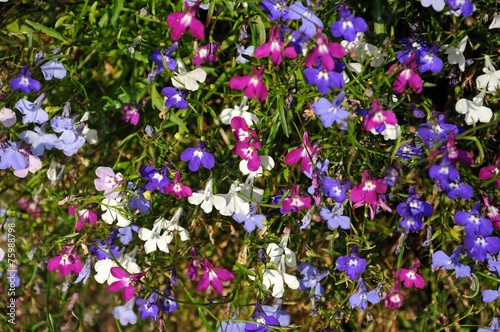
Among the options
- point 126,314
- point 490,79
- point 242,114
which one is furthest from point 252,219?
point 490,79

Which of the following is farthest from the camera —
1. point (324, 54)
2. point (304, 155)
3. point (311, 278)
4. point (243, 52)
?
point (311, 278)

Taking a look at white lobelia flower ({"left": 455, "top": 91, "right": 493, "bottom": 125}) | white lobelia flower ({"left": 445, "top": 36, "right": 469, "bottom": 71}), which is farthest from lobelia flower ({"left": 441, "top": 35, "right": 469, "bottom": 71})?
white lobelia flower ({"left": 455, "top": 91, "right": 493, "bottom": 125})

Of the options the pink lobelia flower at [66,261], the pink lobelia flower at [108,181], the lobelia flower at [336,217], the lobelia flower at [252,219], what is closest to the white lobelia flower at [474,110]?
the lobelia flower at [336,217]

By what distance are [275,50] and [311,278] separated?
0.93 m

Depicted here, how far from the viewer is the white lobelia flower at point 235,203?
2.10 metres

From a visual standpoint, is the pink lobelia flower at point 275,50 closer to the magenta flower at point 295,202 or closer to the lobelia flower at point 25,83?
the magenta flower at point 295,202

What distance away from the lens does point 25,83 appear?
207cm

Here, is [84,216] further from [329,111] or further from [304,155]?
[329,111]

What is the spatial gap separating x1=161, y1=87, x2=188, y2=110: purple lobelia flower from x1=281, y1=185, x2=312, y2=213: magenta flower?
1.57 feet

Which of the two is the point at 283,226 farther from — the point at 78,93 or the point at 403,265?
the point at 78,93

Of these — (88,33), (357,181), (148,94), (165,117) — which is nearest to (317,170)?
(357,181)

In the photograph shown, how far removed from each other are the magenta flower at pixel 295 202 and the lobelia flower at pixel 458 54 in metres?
0.67

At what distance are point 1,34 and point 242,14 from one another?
93cm

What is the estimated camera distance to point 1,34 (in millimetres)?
2377
